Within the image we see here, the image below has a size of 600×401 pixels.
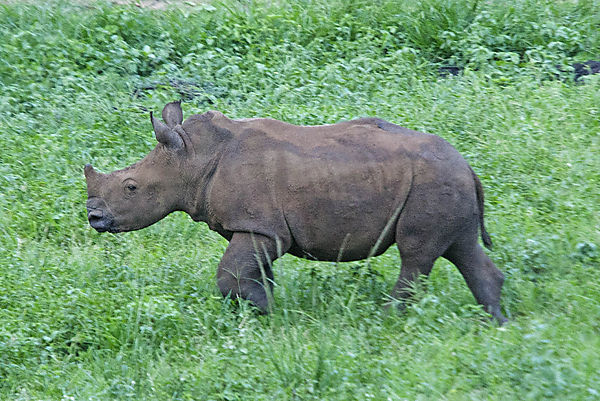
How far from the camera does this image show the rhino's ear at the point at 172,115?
6.65m

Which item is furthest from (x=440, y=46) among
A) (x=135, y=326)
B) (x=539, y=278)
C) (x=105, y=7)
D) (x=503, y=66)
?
(x=135, y=326)

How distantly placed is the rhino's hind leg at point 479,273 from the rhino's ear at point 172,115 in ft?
6.95

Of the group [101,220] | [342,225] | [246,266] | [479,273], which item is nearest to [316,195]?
[342,225]

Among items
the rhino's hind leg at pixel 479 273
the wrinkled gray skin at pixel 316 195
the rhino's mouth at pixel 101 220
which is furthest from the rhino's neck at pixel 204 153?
the rhino's hind leg at pixel 479 273

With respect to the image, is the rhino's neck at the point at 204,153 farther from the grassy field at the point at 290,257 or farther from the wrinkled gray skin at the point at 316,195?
the grassy field at the point at 290,257

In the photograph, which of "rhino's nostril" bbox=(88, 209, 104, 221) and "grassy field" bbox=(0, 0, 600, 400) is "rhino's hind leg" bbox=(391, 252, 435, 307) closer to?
"grassy field" bbox=(0, 0, 600, 400)

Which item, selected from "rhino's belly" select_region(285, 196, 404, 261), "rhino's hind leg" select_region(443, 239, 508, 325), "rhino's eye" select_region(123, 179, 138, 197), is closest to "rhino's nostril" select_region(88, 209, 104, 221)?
"rhino's eye" select_region(123, 179, 138, 197)

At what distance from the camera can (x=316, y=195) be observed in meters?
6.15

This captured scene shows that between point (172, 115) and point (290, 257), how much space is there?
1.58 meters

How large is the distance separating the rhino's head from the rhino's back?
0.36 m

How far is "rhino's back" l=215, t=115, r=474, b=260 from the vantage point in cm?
611

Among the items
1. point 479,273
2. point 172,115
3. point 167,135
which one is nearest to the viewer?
point 479,273

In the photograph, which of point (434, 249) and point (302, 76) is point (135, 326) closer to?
point (434, 249)

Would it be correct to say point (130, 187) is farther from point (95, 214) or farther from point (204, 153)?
point (204, 153)
